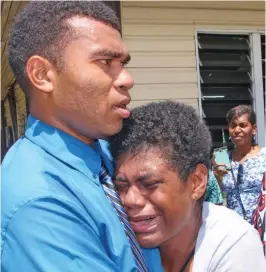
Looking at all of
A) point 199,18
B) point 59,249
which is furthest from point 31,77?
point 199,18

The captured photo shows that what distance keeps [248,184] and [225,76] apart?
1764 millimetres

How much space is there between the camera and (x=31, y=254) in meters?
1.15

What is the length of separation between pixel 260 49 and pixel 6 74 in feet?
15.4

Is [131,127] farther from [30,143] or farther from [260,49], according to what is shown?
[260,49]

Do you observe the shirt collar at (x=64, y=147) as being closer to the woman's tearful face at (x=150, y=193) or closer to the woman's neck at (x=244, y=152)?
the woman's tearful face at (x=150, y=193)

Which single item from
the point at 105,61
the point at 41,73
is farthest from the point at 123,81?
the point at 41,73

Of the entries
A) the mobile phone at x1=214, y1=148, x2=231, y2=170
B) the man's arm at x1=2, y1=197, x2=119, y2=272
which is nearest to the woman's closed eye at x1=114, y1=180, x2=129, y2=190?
the man's arm at x1=2, y1=197, x2=119, y2=272

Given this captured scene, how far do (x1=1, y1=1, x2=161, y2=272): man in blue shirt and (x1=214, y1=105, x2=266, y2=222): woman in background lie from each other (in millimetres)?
2974

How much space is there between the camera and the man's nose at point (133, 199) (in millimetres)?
1567

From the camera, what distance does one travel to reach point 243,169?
443cm

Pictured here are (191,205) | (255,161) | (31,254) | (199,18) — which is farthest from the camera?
(199,18)

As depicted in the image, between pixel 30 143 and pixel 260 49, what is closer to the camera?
pixel 30 143

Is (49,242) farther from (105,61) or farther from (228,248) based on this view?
(228,248)

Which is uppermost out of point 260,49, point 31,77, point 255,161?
point 260,49
